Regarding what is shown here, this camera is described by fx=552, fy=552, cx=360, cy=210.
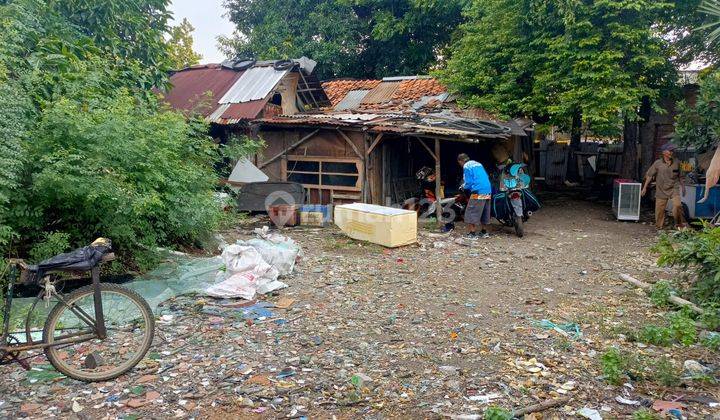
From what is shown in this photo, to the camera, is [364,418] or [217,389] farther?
[217,389]

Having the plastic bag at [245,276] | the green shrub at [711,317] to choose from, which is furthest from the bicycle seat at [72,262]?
the green shrub at [711,317]

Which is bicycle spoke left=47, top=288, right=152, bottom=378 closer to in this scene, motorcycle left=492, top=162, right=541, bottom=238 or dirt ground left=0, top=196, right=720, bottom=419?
dirt ground left=0, top=196, right=720, bottom=419

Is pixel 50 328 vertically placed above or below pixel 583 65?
below

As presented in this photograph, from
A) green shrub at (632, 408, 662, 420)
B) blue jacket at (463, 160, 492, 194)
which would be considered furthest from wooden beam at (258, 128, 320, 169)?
green shrub at (632, 408, 662, 420)

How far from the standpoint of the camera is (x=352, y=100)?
1656 cm

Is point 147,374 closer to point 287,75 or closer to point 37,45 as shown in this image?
point 37,45

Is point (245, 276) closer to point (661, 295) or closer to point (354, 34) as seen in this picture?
point (661, 295)

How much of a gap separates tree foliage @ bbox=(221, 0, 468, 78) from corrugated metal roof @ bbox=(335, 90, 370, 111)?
12.3 feet

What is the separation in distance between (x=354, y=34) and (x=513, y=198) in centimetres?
1262

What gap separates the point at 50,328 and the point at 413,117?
997cm

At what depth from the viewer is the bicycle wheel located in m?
4.01

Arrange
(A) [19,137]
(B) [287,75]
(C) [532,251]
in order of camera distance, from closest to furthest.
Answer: (A) [19,137], (C) [532,251], (B) [287,75]

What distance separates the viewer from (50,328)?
13.0 ft

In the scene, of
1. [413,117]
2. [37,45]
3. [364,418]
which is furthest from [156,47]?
[364,418]
